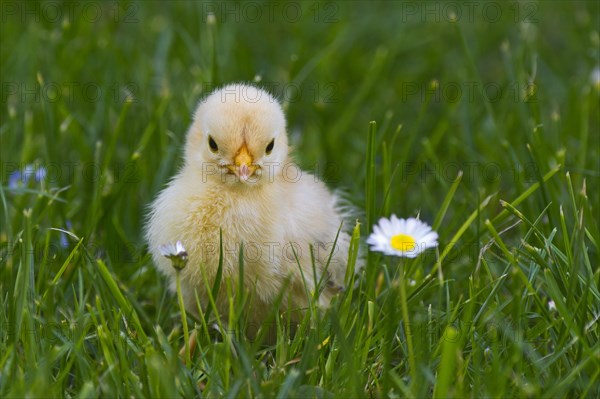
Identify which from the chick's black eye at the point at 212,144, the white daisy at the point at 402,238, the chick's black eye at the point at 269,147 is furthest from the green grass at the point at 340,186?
the chick's black eye at the point at 212,144

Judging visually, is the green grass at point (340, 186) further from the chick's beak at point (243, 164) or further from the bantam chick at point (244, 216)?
the chick's beak at point (243, 164)

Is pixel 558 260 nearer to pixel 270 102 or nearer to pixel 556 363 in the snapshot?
pixel 556 363

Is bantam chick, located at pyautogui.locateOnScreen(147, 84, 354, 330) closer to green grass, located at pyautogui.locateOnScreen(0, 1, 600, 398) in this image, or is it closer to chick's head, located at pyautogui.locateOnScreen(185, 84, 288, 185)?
chick's head, located at pyautogui.locateOnScreen(185, 84, 288, 185)

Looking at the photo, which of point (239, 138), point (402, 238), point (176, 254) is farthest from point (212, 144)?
point (402, 238)

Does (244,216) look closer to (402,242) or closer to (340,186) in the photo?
(402,242)

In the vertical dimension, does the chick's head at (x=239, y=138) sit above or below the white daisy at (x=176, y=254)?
above

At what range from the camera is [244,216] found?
9.47 feet

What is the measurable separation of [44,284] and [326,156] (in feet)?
5.68

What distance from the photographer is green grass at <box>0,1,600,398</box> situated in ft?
8.06

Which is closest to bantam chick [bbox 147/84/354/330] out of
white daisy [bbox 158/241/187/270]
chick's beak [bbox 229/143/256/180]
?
chick's beak [bbox 229/143/256/180]

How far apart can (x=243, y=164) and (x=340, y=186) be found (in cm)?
131

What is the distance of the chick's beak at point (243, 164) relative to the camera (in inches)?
110

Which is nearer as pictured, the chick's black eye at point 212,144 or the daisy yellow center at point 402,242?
the daisy yellow center at point 402,242

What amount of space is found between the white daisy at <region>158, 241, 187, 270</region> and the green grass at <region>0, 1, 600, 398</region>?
196 mm
